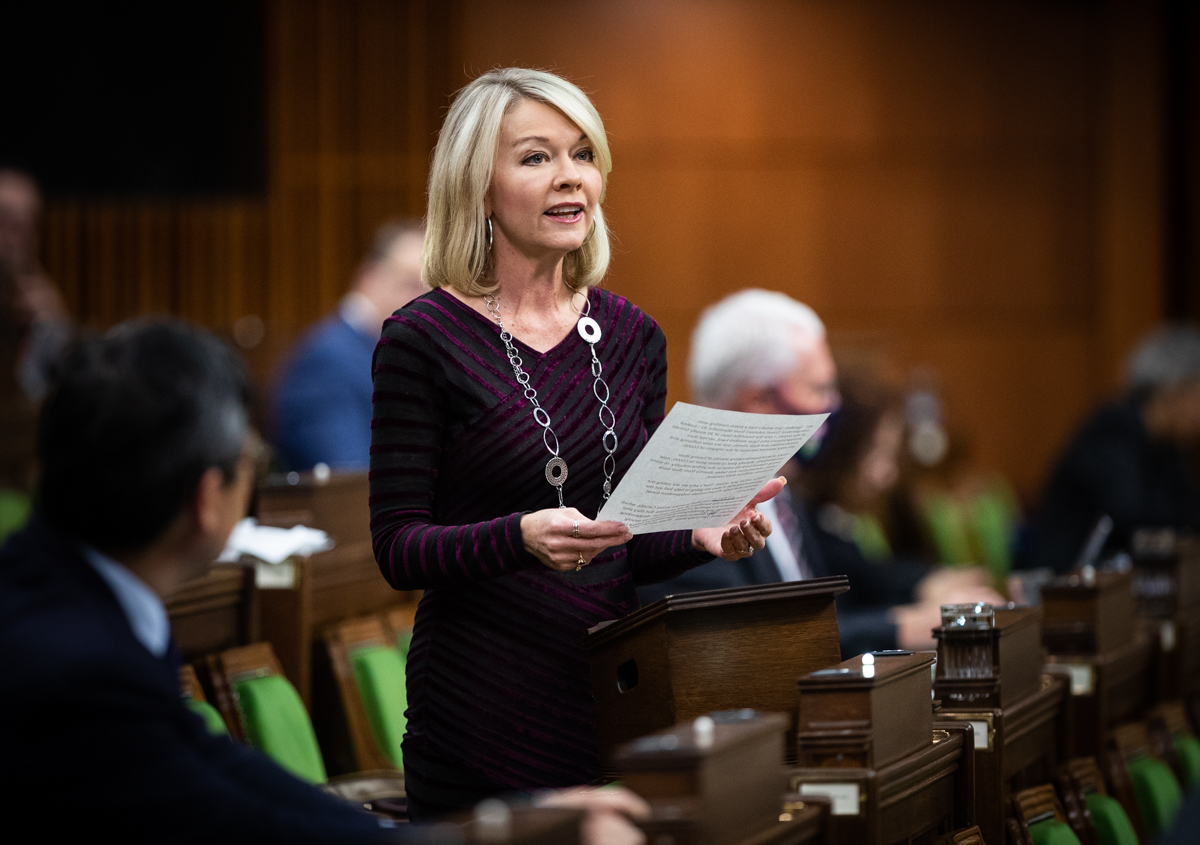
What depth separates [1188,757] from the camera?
393cm

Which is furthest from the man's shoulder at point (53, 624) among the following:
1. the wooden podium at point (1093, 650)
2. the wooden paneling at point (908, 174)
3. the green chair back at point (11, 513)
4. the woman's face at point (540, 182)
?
the wooden paneling at point (908, 174)

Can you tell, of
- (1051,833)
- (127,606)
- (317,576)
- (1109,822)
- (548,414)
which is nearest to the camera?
(127,606)

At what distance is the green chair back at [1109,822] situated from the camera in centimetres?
305

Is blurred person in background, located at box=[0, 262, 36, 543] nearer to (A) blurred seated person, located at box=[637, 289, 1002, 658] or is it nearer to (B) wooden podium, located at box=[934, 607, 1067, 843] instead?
(A) blurred seated person, located at box=[637, 289, 1002, 658]

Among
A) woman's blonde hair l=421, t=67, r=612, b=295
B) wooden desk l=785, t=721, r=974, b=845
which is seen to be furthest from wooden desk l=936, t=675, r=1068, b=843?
woman's blonde hair l=421, t=67, r=612, b=295

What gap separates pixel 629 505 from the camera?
5.94 ft

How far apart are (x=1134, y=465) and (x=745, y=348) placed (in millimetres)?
2845

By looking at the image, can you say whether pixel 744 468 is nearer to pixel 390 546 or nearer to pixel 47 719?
pixel 390 546

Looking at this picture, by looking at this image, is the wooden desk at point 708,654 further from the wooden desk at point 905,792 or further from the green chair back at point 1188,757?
the green chair back at point 1188,757

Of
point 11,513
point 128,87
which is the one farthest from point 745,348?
point 128,87

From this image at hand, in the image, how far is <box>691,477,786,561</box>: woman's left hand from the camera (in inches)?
79.7

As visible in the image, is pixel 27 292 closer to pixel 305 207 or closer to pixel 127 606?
pixel 305 207

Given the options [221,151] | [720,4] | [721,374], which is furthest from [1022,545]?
[221,151]

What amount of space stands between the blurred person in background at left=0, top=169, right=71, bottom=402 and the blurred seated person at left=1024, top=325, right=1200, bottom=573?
426 centimetres
